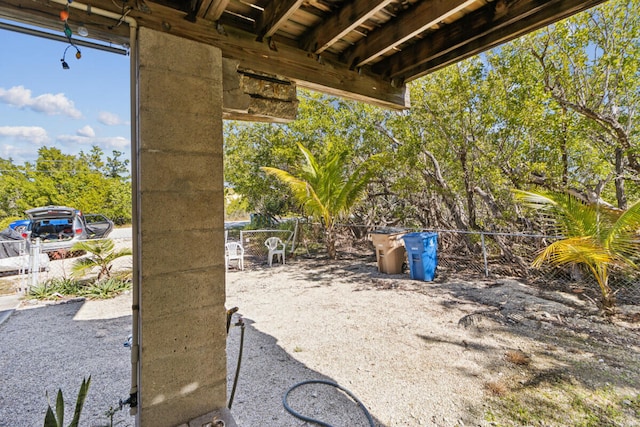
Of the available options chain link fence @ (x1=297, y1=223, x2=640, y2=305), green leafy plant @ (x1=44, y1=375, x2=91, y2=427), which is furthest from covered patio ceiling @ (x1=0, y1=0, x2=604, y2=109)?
chain link fence @ (x1=297, y1=223, x2=640, y2=305)

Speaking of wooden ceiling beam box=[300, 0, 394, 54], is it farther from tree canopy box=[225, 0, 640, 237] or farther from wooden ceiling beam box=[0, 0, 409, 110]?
tree canopy box=[225, 0, 640, 237]

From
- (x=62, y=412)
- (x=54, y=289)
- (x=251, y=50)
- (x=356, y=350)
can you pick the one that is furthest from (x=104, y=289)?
(x=251, y=50)

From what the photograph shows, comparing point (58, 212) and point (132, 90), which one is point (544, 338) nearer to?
point (132, 90)

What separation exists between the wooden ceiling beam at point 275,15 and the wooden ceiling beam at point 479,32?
3.86 feet

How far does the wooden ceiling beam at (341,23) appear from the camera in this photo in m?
1.70

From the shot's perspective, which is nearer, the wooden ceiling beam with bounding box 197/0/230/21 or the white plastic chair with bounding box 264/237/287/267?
the wooden ceiling beam with bounding box 197/0/230/21

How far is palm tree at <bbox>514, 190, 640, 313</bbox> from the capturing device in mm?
3619

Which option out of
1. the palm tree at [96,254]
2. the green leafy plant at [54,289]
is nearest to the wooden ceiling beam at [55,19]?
the palm tree at [96,254]

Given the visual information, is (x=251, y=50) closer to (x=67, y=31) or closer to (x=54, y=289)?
(x=67, y=31)

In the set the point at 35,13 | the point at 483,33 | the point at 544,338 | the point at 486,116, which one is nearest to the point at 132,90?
the point at 35,13

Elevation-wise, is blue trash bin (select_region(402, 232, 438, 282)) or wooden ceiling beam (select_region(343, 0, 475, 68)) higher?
wooden ceiling beam (select_region(343, 0, 475, 68))

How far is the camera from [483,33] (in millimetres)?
1948

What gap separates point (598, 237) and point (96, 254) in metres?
8.35

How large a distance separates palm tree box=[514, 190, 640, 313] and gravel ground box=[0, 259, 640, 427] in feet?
2.48
